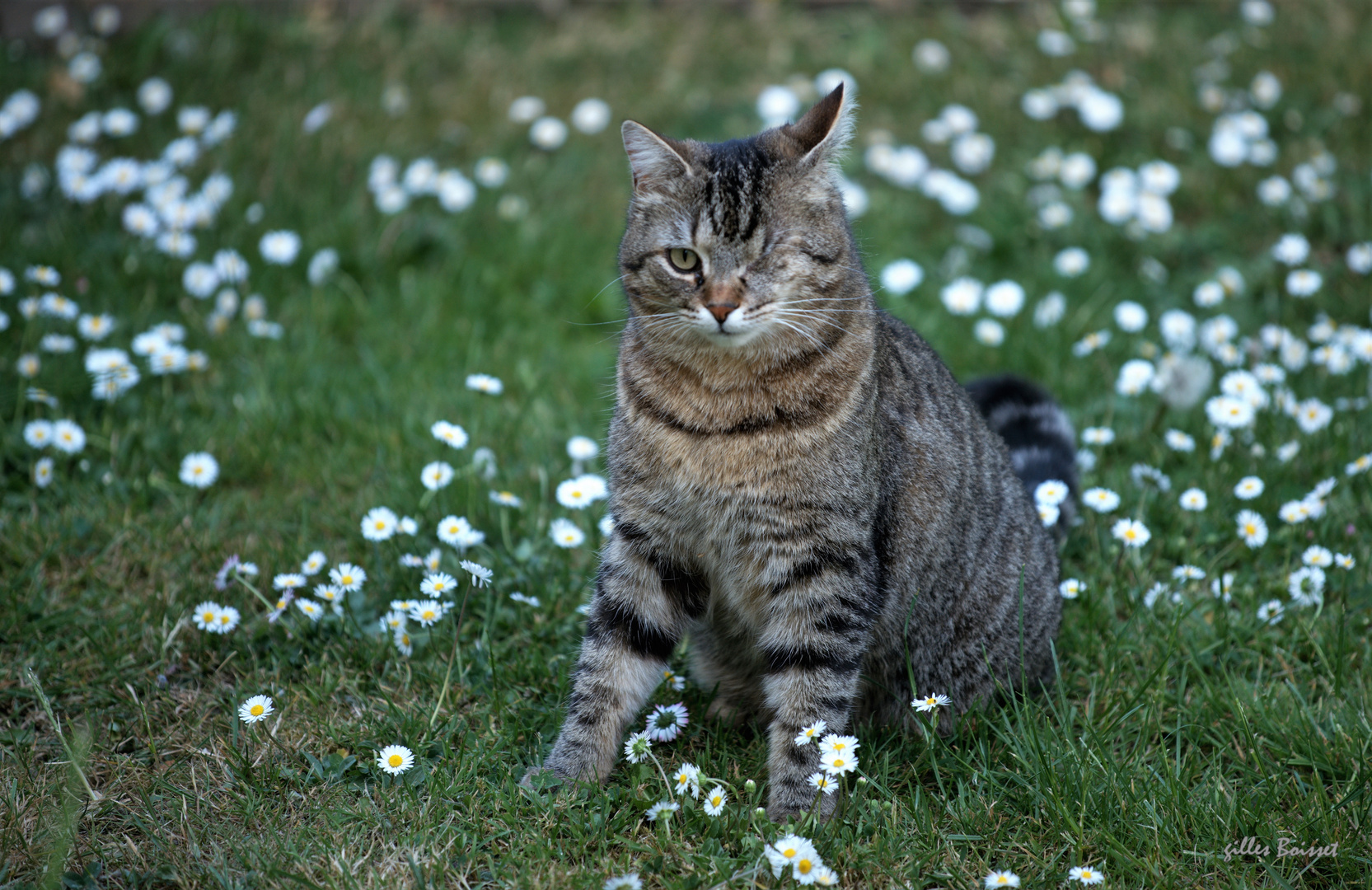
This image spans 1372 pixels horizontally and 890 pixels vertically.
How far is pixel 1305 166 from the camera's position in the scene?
202 inches

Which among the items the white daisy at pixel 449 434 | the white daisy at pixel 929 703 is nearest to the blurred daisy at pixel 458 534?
the white daisy at pixel 449 434

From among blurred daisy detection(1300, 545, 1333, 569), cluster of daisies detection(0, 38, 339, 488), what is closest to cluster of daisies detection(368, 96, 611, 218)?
cluster of daisies detection(0, 38, 339, 488)

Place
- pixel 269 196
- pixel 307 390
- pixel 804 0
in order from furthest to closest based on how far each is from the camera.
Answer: pixel 804 0 < pixel 269 196 < pixel 307 390

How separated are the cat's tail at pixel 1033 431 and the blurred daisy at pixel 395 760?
6.11ft

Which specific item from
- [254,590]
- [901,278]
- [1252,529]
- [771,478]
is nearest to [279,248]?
[254,590]

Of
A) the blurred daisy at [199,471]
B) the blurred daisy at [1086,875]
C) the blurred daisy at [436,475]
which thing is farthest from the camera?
the blurred daisy at [199,471]

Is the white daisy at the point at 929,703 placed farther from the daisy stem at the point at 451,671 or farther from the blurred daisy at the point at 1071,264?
the blurred daisy at the point at 1071,264

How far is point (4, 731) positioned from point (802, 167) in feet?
7.44

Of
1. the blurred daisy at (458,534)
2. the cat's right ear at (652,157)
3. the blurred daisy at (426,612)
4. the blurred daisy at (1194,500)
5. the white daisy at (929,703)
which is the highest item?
the cat's right ear at (652,157)

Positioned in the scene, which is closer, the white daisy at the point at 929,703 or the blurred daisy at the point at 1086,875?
the blurred daisy at the point at 1086,875

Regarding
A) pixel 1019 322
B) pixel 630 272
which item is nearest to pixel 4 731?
pixel 630 272

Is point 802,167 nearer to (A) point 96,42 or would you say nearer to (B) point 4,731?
(B) point 4,731

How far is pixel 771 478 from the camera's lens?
254 cm

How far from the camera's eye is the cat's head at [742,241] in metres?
2.49
